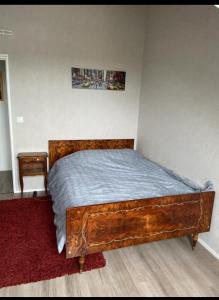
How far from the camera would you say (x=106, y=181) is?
2.48m

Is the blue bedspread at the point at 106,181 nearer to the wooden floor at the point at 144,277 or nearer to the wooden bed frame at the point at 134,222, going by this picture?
the wooden bed frame at the point at 134,222

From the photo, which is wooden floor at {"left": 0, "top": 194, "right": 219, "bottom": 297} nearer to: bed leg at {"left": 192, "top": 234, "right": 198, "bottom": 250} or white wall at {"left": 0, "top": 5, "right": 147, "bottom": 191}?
bed leg at {"left": 192, "top": 234, "right": 198, "bottom": 250}

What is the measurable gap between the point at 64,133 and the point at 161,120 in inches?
54.9

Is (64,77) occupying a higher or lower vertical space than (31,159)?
higher

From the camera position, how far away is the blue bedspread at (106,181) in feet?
6.86

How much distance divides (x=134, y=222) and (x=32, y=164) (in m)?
1.84

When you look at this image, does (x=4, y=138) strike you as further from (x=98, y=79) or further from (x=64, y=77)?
(x=98, y=79)

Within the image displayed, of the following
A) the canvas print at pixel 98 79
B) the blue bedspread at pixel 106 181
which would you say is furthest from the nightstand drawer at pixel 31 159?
the canvas print at pixel 98 79

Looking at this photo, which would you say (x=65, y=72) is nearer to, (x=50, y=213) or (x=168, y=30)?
(x=168, y=30)

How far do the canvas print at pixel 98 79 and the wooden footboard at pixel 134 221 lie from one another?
2.01 metres

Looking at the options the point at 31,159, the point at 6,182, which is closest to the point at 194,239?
the point at 31,159

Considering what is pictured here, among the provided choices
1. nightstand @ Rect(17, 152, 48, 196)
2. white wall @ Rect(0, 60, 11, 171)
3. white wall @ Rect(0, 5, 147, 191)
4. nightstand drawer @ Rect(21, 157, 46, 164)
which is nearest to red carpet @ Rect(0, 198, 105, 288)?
nightstand @ Rect(17, 152, 48, 196)

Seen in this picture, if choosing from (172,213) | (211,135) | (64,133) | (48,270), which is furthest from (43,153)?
(211,135)

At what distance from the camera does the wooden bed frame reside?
5.86 ft
